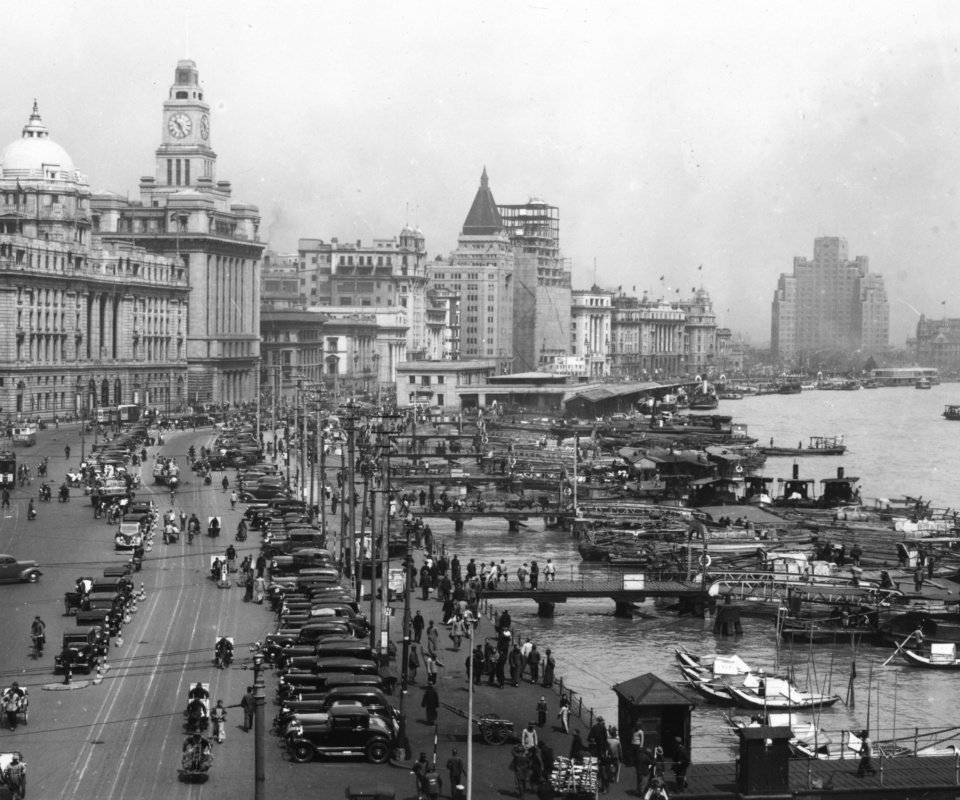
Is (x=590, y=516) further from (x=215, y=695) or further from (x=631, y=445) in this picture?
(x=631, y=445)

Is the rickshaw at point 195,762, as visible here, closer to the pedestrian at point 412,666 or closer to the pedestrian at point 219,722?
the pedestrian at point 219,722

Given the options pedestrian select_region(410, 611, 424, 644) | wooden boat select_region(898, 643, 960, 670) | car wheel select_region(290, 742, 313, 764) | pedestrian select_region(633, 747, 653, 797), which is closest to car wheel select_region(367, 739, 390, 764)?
car wheel select_region(290, 742, 313, 764)

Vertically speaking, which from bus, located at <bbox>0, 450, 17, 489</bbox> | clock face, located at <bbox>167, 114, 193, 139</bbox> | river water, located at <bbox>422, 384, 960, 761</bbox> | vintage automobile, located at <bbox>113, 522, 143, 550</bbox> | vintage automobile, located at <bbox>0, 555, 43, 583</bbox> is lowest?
river water, located at <bbox>422, 384, 960, 761</bbox>

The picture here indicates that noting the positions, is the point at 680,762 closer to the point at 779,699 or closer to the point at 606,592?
the point at 779,699

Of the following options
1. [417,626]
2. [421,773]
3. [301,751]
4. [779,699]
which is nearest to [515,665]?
[417,626]

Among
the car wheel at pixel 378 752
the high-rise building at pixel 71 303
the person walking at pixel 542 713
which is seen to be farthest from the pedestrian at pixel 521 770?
the high-rise building at pixel 71 303

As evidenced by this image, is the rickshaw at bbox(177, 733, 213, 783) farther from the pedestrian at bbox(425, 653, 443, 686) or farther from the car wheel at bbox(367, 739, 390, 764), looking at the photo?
the pedestrian at bbox(425, 653, 443, 686)
